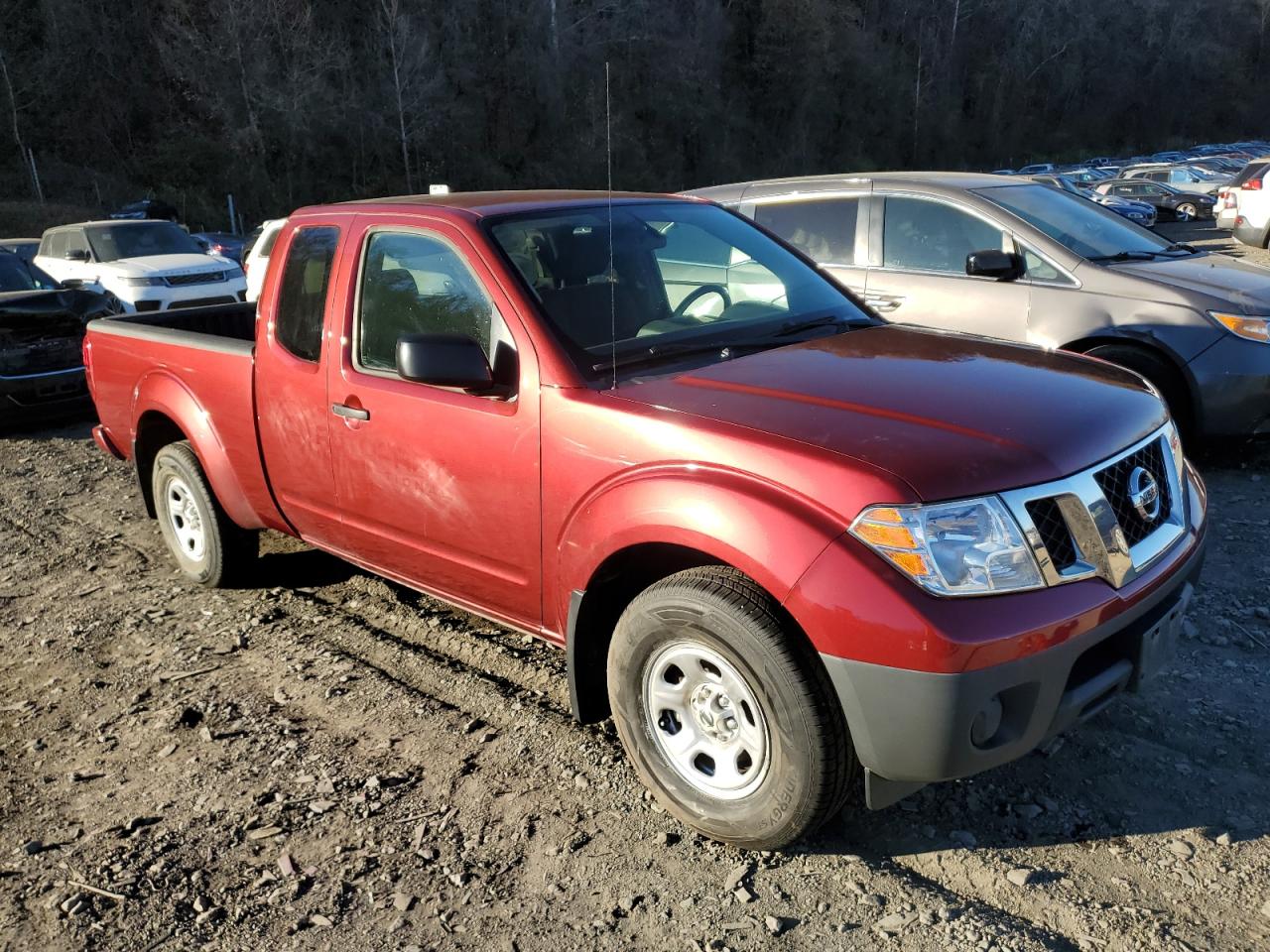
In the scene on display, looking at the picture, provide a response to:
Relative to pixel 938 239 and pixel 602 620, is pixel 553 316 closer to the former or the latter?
pixel 602 620

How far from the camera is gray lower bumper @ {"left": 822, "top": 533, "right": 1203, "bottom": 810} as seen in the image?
2.35m

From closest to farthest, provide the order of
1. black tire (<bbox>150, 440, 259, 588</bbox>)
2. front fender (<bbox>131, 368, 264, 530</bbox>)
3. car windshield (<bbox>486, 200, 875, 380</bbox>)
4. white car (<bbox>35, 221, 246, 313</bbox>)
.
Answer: car windshield (<bbox>486, 200, 875, 380</bbox>)
front fender (<bbox>131, 368, 264, 530</bbox>)
black tire (<bbox>150, 440, 259, 588</bbox>)
white car (<bbox>35, 221, 246, 313</bbox>)

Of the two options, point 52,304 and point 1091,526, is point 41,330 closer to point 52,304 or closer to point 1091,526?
point 52,304

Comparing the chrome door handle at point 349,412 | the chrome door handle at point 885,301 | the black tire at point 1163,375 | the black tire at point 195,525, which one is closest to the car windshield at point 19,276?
the black tire at point 195,525

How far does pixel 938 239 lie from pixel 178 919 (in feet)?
19.3

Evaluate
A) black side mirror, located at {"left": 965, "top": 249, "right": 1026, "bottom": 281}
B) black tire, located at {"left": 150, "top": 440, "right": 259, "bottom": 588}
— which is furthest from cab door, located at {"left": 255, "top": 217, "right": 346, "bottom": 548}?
black side mirror, located at {"left": 965, "top": 249, "right": 1026, "bottom": 281}

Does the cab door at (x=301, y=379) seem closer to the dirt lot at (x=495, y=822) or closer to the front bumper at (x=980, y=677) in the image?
the dirt lot at (x=495, y=822)

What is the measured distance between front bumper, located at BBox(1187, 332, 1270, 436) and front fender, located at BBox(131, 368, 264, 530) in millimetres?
5280

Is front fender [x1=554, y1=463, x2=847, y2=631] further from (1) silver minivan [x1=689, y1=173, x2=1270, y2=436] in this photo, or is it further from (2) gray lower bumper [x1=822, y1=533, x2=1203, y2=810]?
(1) silver minivan [x1=689, y1=173, x2=1270, y2=436]

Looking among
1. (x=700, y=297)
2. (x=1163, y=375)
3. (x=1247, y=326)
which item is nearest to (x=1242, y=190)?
(x=1247, y=326)

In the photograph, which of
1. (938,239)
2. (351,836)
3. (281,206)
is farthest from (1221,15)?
(351,836)

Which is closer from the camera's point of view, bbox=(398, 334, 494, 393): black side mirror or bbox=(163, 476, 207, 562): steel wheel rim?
bbox=(398, 334, 494, 393): black side mirror

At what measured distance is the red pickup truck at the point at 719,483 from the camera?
7.92 feet

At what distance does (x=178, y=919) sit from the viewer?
2.70m
